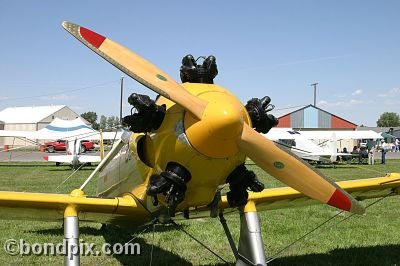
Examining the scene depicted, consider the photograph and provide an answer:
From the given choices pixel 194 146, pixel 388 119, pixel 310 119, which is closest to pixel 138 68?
pixel 194 146

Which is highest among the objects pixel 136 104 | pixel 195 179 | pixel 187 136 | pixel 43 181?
pixel 136 104

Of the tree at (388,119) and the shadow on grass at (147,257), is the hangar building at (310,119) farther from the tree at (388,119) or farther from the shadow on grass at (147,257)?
the tree at (388,119)

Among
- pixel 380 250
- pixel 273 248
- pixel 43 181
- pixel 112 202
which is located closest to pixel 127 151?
pixel 112 202

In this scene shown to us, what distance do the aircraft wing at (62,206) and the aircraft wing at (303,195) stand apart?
67.8 inches

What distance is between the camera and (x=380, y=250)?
24.1 ft

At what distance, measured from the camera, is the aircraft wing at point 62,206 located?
492cm

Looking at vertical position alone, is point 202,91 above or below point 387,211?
above

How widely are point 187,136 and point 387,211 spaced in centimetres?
889

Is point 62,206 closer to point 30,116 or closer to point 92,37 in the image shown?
point 92,37

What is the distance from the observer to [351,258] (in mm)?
6875

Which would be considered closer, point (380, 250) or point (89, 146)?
point (380, 250)

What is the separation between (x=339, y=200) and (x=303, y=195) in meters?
2.33

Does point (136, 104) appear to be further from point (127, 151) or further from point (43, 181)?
point (43, 181)

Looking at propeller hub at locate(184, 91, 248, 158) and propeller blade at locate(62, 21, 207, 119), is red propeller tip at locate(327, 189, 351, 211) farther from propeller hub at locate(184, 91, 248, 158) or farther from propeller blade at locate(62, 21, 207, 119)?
propeller blade at locate(62, 21, 207, 119)
